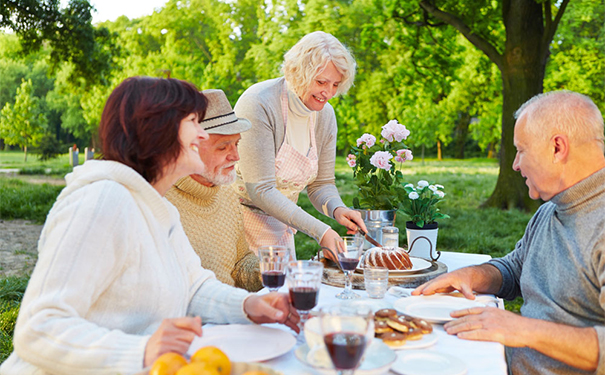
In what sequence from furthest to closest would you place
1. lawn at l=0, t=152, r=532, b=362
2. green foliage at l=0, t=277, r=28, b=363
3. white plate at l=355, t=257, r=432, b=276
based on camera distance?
lawn at l=0, t=152, r=532, b=362
green foliage at l=0, t=277, r=28, b=363
white plate at l=355, t=257, r=432, b=276

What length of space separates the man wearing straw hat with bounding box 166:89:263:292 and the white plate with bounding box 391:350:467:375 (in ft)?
4.77

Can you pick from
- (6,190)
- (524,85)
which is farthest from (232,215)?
(6,190)

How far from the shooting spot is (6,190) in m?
13.1

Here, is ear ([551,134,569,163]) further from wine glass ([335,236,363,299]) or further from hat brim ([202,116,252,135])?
hat brim ([202,116,252,135])

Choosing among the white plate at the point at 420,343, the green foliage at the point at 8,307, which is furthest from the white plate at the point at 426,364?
the green foliage at the point at 8,307

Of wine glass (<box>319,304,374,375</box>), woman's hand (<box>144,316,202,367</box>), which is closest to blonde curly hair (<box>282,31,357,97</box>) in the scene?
woman's hand (<box>144,316,202,367</box>)

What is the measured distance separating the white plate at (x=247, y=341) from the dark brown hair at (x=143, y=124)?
59 cm

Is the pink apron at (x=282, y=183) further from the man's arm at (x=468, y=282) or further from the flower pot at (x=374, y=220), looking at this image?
the man's arm at (x=468, y=282)

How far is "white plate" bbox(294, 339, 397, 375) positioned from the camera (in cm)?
151

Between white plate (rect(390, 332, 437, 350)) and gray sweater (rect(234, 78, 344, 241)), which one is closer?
white plate (rect(390, 332, 437, 350))

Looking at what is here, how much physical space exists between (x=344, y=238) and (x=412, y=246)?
3.20 feet

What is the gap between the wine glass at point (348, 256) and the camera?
2.32 m

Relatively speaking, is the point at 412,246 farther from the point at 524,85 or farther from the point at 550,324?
the point at 524,85

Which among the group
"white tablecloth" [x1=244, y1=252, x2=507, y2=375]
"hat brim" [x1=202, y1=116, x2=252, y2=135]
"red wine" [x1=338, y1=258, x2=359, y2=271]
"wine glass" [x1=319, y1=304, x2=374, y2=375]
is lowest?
Answer: "white tablecloth" [x1=244, y1=252, x2=507, y2=375]
